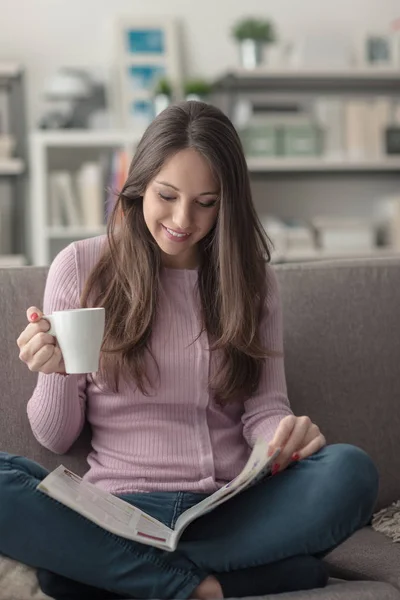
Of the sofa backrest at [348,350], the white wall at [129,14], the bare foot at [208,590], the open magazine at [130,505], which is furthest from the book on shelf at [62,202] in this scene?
the bare foot at [208,590]

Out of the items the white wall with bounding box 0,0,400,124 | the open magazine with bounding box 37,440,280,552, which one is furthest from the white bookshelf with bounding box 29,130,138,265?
the open magazine with bounding box 37,440,280,552

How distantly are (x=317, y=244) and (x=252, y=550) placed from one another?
10.2 feet

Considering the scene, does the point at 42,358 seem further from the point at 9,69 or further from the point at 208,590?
the point at 9,69

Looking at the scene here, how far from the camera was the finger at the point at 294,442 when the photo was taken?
151 cm

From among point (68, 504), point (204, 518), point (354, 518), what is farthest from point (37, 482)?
point (354, 518)

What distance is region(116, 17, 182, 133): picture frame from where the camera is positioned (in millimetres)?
4340

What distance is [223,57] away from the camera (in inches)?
178

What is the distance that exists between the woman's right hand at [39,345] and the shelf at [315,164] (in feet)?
9.69

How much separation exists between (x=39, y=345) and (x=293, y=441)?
406mm

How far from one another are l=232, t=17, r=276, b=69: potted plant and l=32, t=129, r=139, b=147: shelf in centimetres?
62

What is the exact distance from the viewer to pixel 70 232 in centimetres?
416

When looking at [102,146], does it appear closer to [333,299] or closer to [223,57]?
[223,57]

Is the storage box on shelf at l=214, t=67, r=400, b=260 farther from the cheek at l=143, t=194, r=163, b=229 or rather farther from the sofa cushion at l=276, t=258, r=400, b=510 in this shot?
the cheek at l=143, t=194, r=163, b=229

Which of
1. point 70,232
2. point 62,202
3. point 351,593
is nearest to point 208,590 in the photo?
point 351,593
